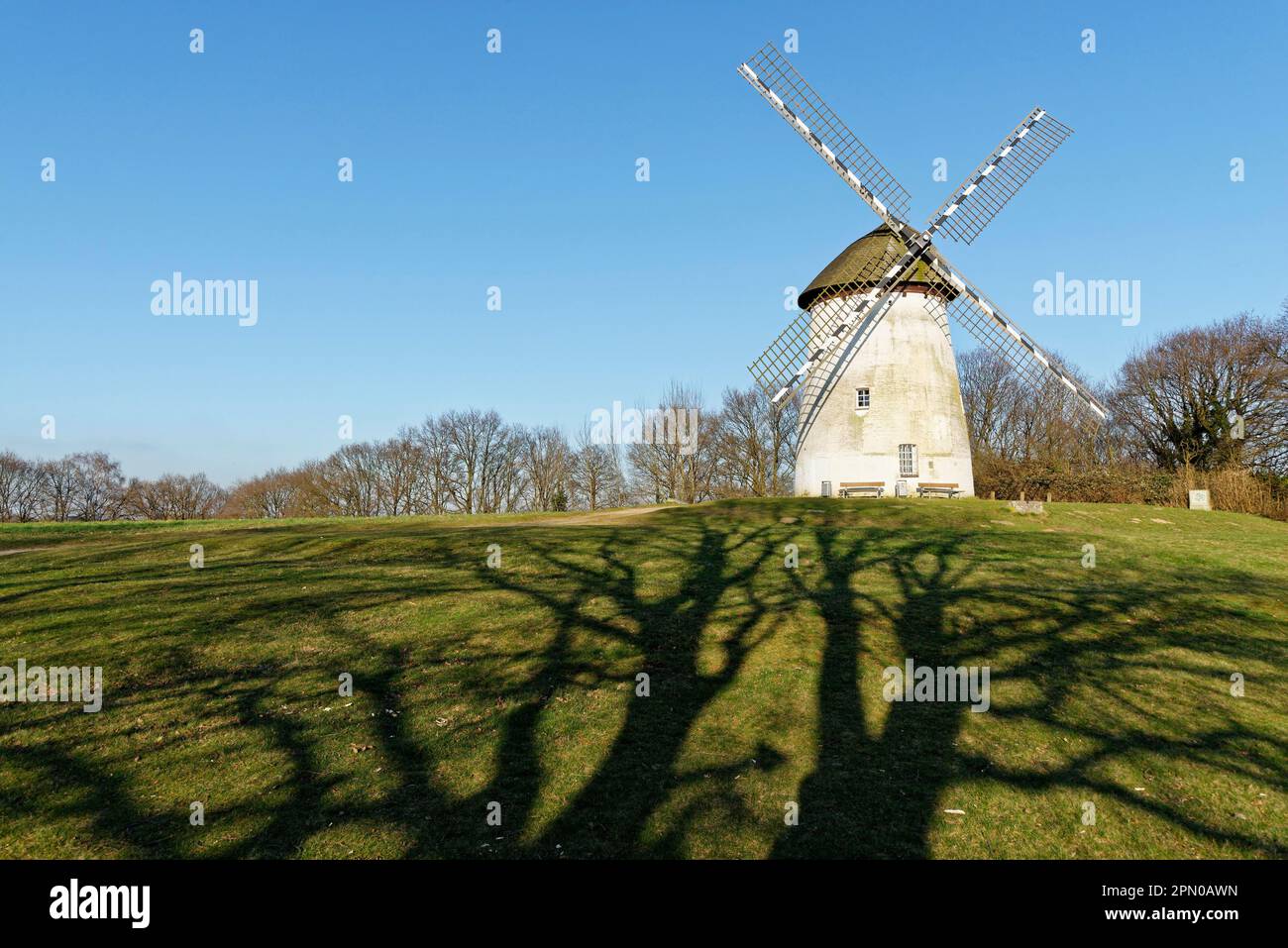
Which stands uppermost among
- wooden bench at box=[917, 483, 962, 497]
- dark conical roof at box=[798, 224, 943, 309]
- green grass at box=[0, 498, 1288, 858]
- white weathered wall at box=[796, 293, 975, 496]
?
dark conical roof at box=[798, 224, 943, 309]

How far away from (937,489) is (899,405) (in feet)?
14.8

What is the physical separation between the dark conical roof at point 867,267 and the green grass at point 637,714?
2070 cm

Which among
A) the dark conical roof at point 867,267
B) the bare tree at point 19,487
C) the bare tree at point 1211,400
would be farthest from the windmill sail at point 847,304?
the bare tree at point 19,487

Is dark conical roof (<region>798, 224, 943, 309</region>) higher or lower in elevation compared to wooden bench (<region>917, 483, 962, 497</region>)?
higher

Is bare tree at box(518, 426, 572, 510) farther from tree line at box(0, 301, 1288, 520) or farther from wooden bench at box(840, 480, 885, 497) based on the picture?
wooden bench at box(840, 480, 885, 497)

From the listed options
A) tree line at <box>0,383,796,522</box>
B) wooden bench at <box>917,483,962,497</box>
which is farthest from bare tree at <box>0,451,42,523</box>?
wooden bench at <box>917,483,962,497</box>

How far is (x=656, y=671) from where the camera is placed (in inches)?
410

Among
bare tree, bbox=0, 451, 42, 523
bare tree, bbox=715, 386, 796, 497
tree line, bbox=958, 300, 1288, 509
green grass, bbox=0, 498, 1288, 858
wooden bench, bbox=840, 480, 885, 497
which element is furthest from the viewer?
bare tree, bbox=0, 451, 42, 523

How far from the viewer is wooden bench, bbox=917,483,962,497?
111 feet

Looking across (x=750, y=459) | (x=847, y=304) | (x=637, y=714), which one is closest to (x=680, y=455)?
(x=750, y=459)

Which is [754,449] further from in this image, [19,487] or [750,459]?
[19,487]

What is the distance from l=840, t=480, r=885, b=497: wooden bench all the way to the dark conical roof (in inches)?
375
